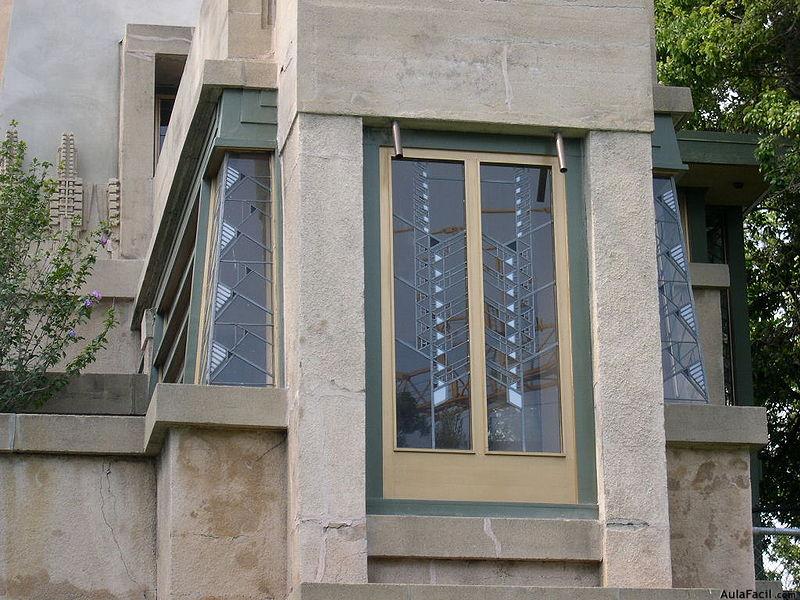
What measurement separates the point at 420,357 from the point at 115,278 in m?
7.40

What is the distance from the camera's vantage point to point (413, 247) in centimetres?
1127

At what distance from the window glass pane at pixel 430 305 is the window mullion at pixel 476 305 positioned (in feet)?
0.14

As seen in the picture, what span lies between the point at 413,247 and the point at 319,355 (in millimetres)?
1105

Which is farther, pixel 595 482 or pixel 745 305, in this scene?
pixel 745 305

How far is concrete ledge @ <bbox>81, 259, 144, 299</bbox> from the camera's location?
17609 millimetres

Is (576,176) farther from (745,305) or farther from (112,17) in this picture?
(112,17)

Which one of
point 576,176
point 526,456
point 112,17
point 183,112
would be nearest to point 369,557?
point 526,456

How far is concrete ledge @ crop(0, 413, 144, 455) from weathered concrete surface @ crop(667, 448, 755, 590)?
12.1 feet

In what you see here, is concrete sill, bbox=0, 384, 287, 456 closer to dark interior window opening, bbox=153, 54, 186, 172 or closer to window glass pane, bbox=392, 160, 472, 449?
window glass pane, bbox=392, 160, 472, 449

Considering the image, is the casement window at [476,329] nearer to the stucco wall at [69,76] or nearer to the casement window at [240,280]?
the casement window at [240,280]

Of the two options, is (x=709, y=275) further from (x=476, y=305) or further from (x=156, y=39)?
(x=156, y=39)

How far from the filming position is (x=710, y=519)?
37.1 ft

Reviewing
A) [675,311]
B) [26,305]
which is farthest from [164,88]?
[675,311]

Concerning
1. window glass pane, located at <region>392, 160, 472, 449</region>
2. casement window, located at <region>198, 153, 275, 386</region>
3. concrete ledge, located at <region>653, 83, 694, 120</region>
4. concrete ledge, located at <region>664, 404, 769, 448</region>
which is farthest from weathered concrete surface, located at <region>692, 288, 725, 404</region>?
casement window, located at <region>198, 153, 275, 386</region>
